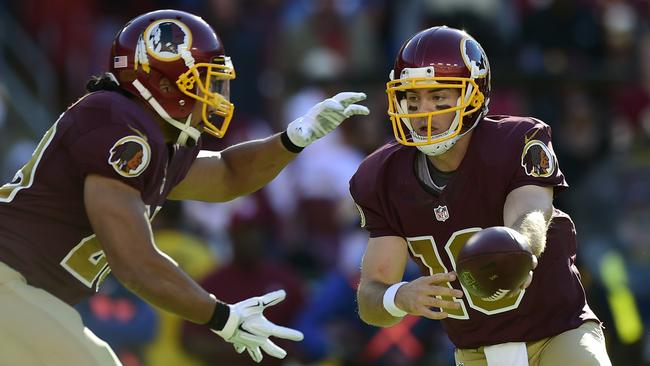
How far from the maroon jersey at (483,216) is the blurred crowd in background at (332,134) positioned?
2.92m

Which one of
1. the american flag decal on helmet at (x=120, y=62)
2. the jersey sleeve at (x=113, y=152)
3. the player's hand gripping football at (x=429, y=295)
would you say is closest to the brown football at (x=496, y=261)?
the player's hand gripping football at (x=429, y=295)

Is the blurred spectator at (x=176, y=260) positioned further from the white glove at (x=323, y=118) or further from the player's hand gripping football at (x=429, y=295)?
the player's hand gripping football at (x=429, y=295)

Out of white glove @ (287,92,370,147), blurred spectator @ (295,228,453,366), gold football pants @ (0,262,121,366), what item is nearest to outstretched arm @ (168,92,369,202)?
white glove @ (287,92,370,147)

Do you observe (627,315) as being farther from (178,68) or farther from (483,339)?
(178,68)

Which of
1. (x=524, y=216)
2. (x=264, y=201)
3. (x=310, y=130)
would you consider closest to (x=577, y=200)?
(x=264, y=201)

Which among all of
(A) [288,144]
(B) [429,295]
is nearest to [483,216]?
(B) [429,295]

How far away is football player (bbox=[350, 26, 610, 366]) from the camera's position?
528cm

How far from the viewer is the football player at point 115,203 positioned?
497 cm

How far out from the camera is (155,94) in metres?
5.50

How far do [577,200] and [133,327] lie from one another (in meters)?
3.56

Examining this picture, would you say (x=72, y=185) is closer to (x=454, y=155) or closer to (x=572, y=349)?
(x=454, y=155)

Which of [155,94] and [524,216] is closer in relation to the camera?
[524,216]

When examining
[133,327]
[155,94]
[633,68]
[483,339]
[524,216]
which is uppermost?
[155,94]

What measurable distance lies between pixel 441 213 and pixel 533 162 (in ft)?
1.50
